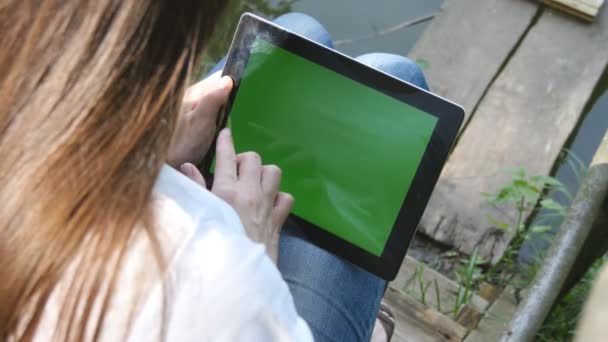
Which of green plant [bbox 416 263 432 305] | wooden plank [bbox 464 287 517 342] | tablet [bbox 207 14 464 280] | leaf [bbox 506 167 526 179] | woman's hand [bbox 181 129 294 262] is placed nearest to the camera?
woman's hand [bbox 181 129 294 262]

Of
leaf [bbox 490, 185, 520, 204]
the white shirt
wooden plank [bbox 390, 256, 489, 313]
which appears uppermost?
the white shirt

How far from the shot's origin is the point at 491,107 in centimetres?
243

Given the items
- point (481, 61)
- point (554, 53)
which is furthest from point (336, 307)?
point (554, 53)

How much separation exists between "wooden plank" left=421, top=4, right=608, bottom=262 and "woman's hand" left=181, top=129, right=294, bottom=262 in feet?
3.72

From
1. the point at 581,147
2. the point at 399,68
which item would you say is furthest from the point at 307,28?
the point at 581,147

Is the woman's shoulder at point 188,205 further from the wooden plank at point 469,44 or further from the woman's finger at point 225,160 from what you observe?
the wooden plank at point 469,44

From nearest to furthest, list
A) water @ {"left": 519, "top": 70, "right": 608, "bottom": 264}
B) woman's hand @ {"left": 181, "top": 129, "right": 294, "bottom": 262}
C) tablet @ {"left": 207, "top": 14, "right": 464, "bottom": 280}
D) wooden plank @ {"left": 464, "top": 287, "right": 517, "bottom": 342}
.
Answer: woman's hand @ {"left": 181, "top": 129, "right": 294, "bottom": 262} → tablet @ {"left": 207, "top": 14, "right": 464, "bottom": 280} → wooden plank @ {"left": 464, "top": 287, "right": 517, "bottom": 342} → water @ {"left": 519, "top": 70, "right": 608, "bottom": 264}

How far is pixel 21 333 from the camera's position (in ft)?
2.31

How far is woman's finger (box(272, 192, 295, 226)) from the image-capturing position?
1076 mm

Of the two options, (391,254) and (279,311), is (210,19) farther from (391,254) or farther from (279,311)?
(391,254)

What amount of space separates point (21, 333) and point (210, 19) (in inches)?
13.8

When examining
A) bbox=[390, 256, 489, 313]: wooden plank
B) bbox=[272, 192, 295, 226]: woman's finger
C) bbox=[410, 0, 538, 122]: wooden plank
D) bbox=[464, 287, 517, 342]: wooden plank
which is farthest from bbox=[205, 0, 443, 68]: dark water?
bbox=[272, 192, 295, 226]: woman's finger

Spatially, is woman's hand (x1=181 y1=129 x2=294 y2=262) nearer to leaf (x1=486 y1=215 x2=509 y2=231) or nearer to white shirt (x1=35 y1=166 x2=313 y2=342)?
white shirt (x1=35 y1=166 x2=313 y2=342)

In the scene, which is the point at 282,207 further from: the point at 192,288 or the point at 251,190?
the point at 192,288
